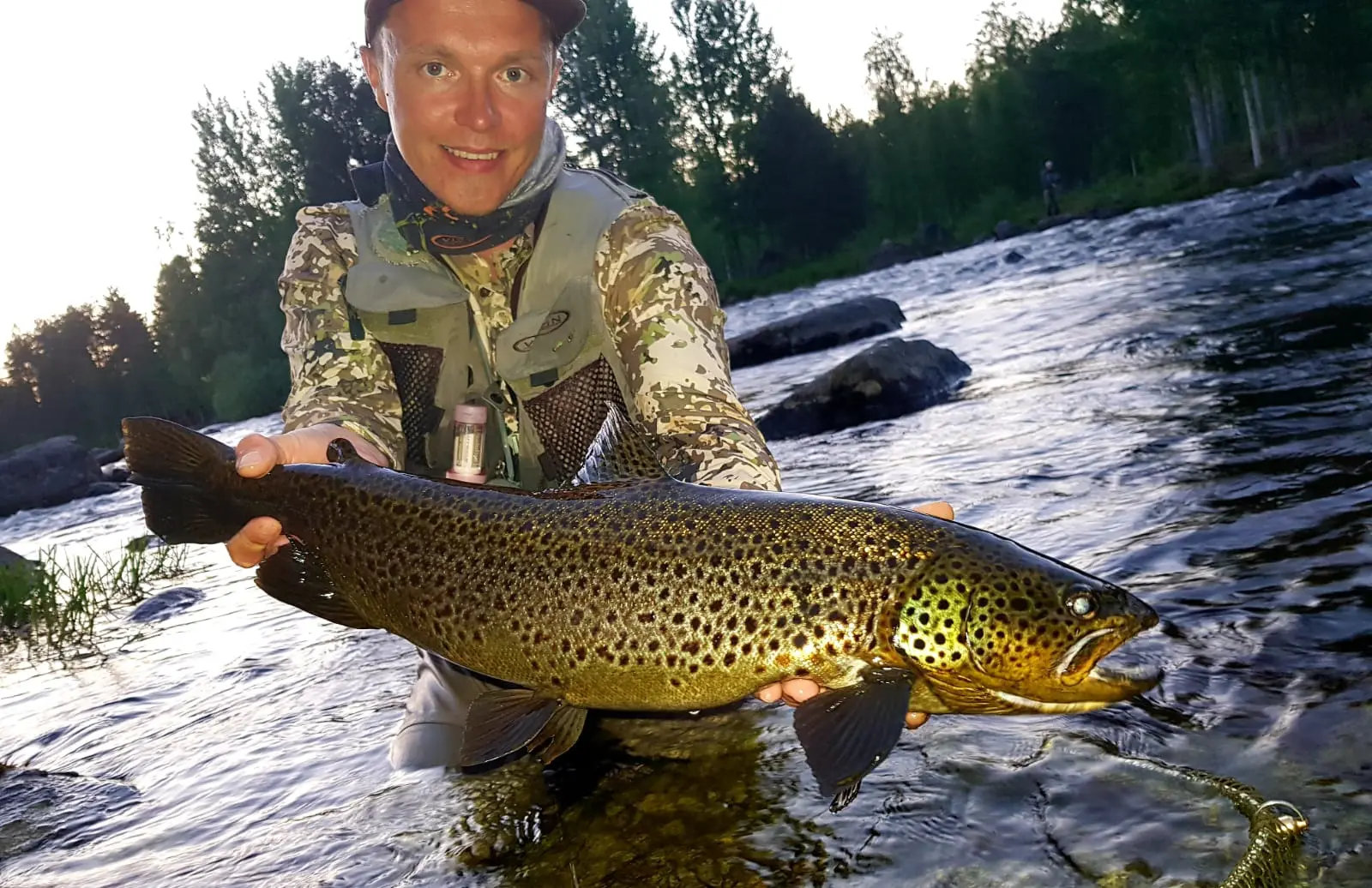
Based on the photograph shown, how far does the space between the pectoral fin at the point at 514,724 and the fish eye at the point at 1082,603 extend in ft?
4.82

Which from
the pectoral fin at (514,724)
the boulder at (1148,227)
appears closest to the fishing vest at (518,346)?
the pectoral fin at (514,724)

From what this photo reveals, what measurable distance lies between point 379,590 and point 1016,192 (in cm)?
7077

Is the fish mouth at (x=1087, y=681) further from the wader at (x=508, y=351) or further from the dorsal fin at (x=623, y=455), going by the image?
the wader at (x=508, y=351)

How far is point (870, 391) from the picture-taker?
36.5 ft

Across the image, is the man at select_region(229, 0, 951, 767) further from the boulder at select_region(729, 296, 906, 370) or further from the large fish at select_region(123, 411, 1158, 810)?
the boulder at select_region(729, 296, 906, 370)

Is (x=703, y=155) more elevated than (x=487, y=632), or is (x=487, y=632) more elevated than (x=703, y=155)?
(x=703, y=155)

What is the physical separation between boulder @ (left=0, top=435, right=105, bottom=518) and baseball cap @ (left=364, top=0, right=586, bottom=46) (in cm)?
2359

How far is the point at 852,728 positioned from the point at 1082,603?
2.37 feet

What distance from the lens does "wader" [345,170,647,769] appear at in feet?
14.9

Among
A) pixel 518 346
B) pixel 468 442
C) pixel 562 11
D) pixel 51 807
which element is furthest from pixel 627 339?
pixel 51 807

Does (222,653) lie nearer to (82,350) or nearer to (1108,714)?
(1108,714)

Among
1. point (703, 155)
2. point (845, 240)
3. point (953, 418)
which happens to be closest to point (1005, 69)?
point (845, 240)

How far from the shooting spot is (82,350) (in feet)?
270

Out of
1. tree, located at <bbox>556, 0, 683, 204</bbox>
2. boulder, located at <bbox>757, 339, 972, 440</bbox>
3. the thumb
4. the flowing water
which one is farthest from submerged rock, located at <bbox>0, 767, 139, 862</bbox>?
tree, located at <bbox>556, 0, 683, 204</bbox>
